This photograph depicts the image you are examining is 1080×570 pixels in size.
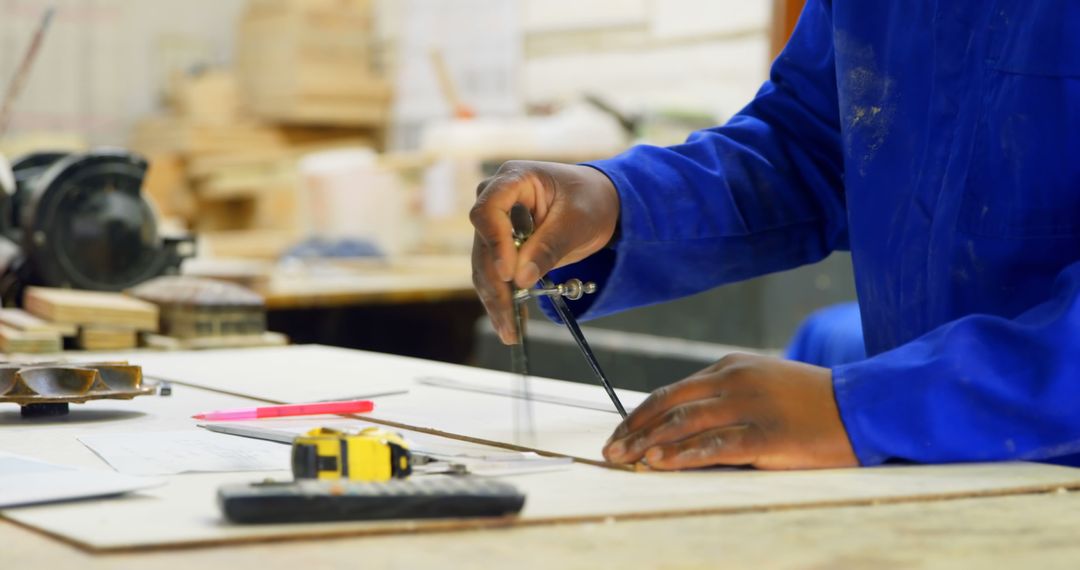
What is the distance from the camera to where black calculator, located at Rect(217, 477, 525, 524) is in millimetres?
884

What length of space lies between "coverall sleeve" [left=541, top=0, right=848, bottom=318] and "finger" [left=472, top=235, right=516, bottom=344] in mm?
227

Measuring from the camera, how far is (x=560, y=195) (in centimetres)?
149

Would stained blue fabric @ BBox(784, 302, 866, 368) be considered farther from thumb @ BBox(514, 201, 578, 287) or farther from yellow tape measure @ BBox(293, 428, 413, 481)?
yellow tape measure @ BBox(293, 428, 413, 481)

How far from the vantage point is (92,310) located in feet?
7.36

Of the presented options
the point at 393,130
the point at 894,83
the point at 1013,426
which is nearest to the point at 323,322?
the point at 894,83

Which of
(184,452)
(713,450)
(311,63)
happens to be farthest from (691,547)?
(311,63)

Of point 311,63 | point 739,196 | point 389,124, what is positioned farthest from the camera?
point 389,124

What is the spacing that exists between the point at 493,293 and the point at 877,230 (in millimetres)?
462

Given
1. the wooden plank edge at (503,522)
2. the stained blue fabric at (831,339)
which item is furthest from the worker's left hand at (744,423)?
the stained blue fabric at (831,339)

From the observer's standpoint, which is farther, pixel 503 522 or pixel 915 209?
pixel 915 209

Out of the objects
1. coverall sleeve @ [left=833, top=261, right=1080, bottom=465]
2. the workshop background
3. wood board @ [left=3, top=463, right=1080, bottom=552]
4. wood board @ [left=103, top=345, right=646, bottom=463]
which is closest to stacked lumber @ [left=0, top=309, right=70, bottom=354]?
wood board @ [left=103, top=345, right=646, bottom=463]

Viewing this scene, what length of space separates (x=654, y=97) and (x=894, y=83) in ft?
14.9

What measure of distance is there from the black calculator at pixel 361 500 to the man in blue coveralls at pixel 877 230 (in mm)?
248

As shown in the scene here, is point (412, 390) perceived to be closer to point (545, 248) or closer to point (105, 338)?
point (545, 248)
